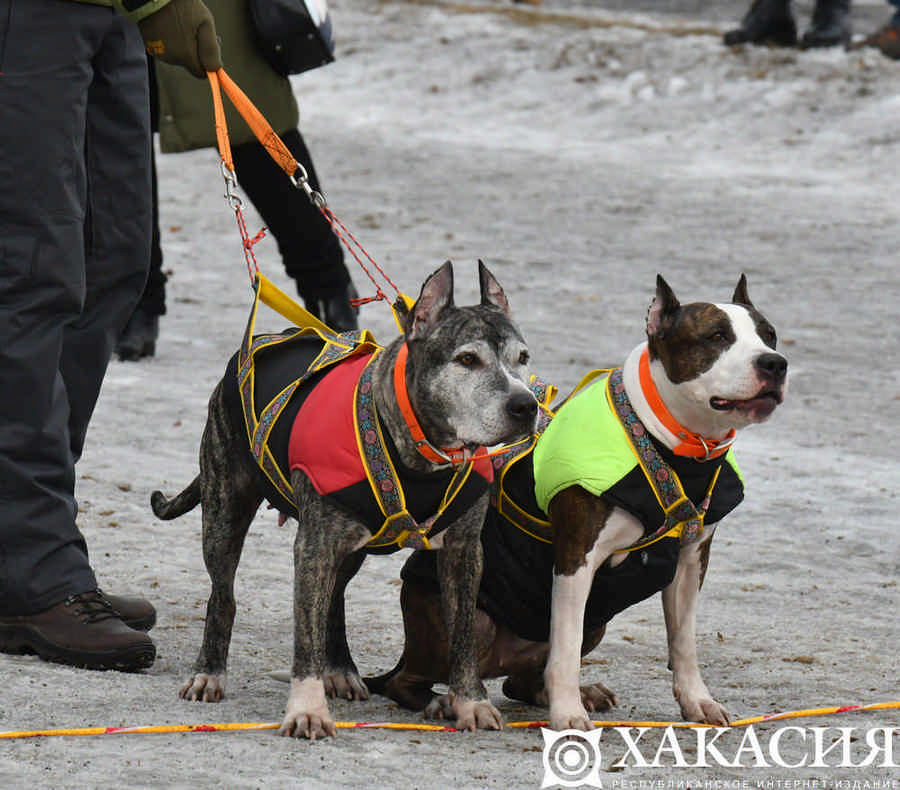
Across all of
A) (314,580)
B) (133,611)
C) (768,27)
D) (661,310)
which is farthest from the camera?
(768,27)

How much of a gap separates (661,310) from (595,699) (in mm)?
1089

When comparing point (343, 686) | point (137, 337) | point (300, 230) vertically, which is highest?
point (300, 230)

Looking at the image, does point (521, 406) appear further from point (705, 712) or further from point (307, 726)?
point (705, 712)

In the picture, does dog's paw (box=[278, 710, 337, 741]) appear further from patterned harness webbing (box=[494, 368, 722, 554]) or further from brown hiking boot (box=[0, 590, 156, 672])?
patterned harness webbing (box=[494, 368, 722, 554])

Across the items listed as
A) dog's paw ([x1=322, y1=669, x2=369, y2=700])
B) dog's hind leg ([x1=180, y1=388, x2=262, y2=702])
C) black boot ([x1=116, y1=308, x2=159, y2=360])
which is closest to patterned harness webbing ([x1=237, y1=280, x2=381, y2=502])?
dog's hind leg ([x1=180, y1=388, x2=262, y2=702])

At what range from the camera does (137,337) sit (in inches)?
327

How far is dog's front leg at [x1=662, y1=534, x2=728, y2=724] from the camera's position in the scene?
159 inches

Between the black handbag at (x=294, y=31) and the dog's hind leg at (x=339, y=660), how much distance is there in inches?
130

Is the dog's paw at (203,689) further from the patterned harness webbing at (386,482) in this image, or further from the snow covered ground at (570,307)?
the patterned harness webbing at (386,482)

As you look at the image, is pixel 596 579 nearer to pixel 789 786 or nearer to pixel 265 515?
pixel 789 786

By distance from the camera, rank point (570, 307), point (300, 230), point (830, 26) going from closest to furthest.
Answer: point (300, 230) < point (570, 307) < point (830, 26)

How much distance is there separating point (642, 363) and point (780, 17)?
40.2 ft

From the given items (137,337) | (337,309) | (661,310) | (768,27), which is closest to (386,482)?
(661,310)

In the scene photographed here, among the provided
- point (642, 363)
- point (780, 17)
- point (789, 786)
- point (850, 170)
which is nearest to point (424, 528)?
point (642, 363)
